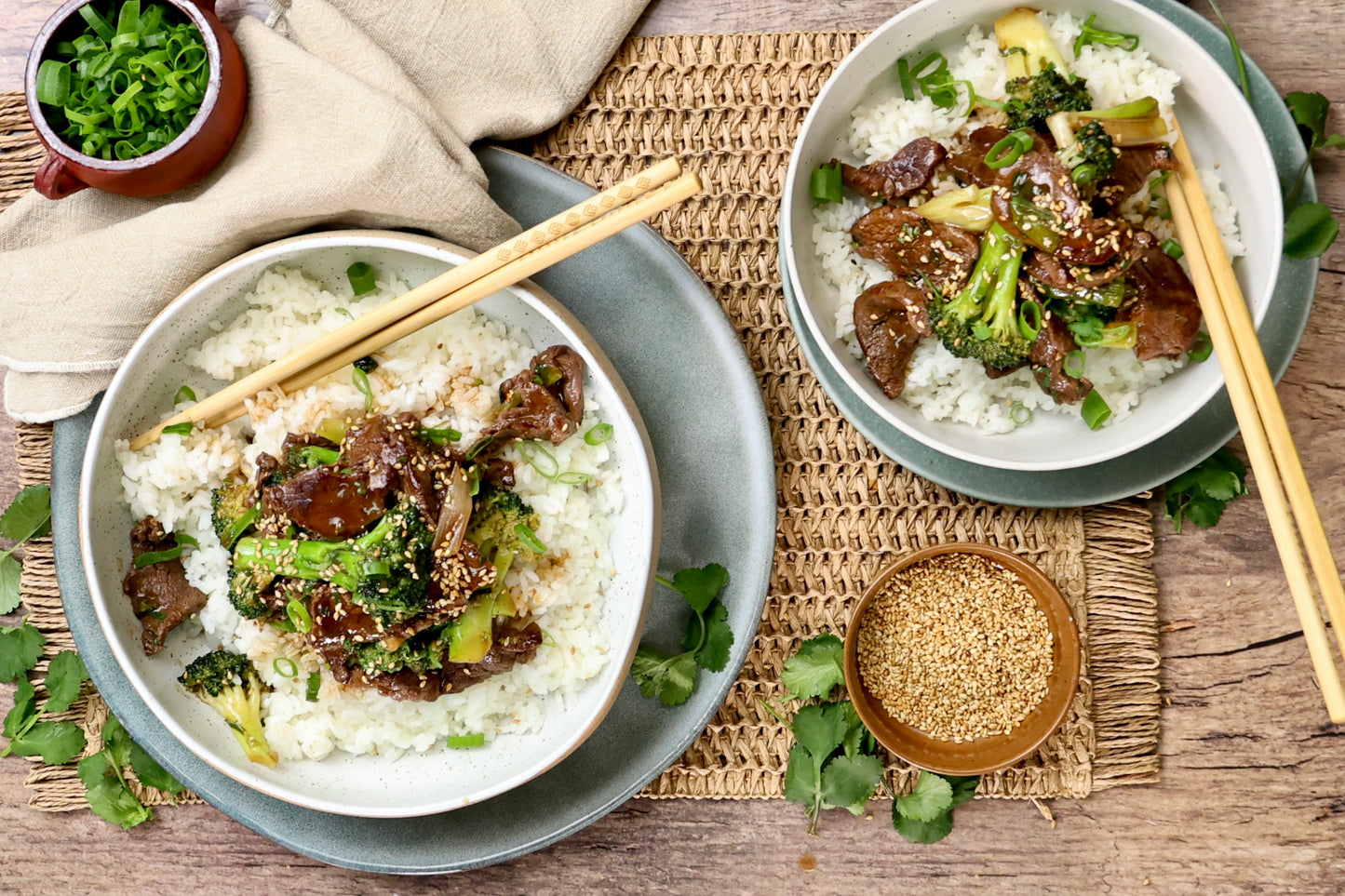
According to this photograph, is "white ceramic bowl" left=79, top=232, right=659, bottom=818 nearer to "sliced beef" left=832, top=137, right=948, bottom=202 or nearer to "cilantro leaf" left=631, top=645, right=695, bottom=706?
"cilantro leaf" left=631, top=645, right=695, bottom=706

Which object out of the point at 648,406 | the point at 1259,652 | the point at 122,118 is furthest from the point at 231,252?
the point at 1259,652

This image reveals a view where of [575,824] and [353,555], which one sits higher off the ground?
[353,555]

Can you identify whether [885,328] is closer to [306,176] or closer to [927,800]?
[927,800]

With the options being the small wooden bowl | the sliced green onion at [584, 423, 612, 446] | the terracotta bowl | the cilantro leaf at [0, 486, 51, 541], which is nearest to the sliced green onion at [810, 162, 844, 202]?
the sliced green onion at [584, 423, 612, 446]

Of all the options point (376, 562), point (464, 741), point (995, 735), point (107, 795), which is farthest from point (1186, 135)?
point (107, 795)

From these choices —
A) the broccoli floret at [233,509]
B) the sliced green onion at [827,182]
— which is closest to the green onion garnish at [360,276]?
the broccoli floret at [233,509]

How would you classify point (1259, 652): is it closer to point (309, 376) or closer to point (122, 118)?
point (309, 376)

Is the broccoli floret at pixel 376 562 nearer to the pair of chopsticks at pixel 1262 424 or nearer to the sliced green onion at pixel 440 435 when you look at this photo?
the sliced green onion at pixel 440 435

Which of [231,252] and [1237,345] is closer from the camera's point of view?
[1237,345]
